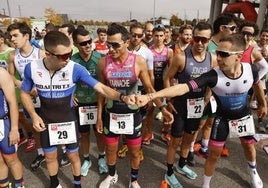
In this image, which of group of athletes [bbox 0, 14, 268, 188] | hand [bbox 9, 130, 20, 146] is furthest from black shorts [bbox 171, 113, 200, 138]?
hand [bbox 9, 130, 20, 146]

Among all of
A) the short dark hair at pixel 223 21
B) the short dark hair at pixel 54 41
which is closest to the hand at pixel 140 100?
the short dark hair at pixel 54 41

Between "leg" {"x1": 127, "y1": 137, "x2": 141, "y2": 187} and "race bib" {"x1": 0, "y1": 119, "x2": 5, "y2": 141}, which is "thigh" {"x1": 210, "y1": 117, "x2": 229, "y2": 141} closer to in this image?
"leg" {"x1": 127, "y1": 137, "x2": 141, "y2": 187}

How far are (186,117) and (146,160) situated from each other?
1.31 metres

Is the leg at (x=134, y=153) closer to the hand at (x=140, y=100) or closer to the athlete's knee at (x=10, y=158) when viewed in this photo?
the hand at (x=140, y=100)

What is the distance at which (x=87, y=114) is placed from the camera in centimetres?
368

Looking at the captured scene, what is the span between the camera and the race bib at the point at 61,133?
303 centimetres

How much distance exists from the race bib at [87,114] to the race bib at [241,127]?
1.88 metres

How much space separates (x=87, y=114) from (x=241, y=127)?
210 centimetres

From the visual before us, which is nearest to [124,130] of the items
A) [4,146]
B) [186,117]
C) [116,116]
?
[116,116]

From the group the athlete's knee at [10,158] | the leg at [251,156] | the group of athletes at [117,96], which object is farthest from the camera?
the leg at [251,156]

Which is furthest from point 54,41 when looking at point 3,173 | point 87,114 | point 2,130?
point 3,173

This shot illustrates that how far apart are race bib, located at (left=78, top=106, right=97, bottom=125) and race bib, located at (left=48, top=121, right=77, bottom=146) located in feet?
1.95

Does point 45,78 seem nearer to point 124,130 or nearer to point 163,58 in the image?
point 124,130

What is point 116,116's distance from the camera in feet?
10.6
